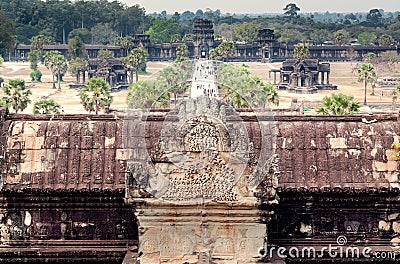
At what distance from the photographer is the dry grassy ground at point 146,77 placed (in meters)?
71.7

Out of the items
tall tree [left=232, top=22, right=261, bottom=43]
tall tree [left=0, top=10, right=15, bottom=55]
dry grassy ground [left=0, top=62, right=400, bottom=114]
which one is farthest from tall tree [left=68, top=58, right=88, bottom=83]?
tall tree [left=232, top=22, right=261, bottom=43]

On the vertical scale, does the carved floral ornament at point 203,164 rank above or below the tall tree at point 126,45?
above

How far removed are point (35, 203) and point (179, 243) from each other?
220cm

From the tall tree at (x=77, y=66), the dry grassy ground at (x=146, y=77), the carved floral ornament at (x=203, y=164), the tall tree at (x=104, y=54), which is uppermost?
the carved floral ornament at (x=203, y=164)

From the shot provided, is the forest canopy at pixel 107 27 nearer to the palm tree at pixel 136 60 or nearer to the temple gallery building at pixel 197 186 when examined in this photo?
the palm tree at pixel 136 60

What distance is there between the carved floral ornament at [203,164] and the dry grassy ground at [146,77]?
46927 mm

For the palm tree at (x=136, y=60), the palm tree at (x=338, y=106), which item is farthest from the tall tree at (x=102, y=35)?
the palm tree at (x=338, y=106)

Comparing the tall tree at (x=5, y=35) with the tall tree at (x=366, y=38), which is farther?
the tall tree at (x=366, y=38)

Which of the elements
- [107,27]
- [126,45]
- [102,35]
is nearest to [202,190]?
[126,45]

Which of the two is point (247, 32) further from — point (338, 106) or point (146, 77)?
point (338, 106)

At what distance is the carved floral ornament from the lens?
31.5 feet

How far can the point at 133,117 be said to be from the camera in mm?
10203

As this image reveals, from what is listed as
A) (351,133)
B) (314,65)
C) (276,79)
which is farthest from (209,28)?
(351,133)

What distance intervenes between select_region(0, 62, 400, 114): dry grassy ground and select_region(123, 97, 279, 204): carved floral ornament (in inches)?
1848
